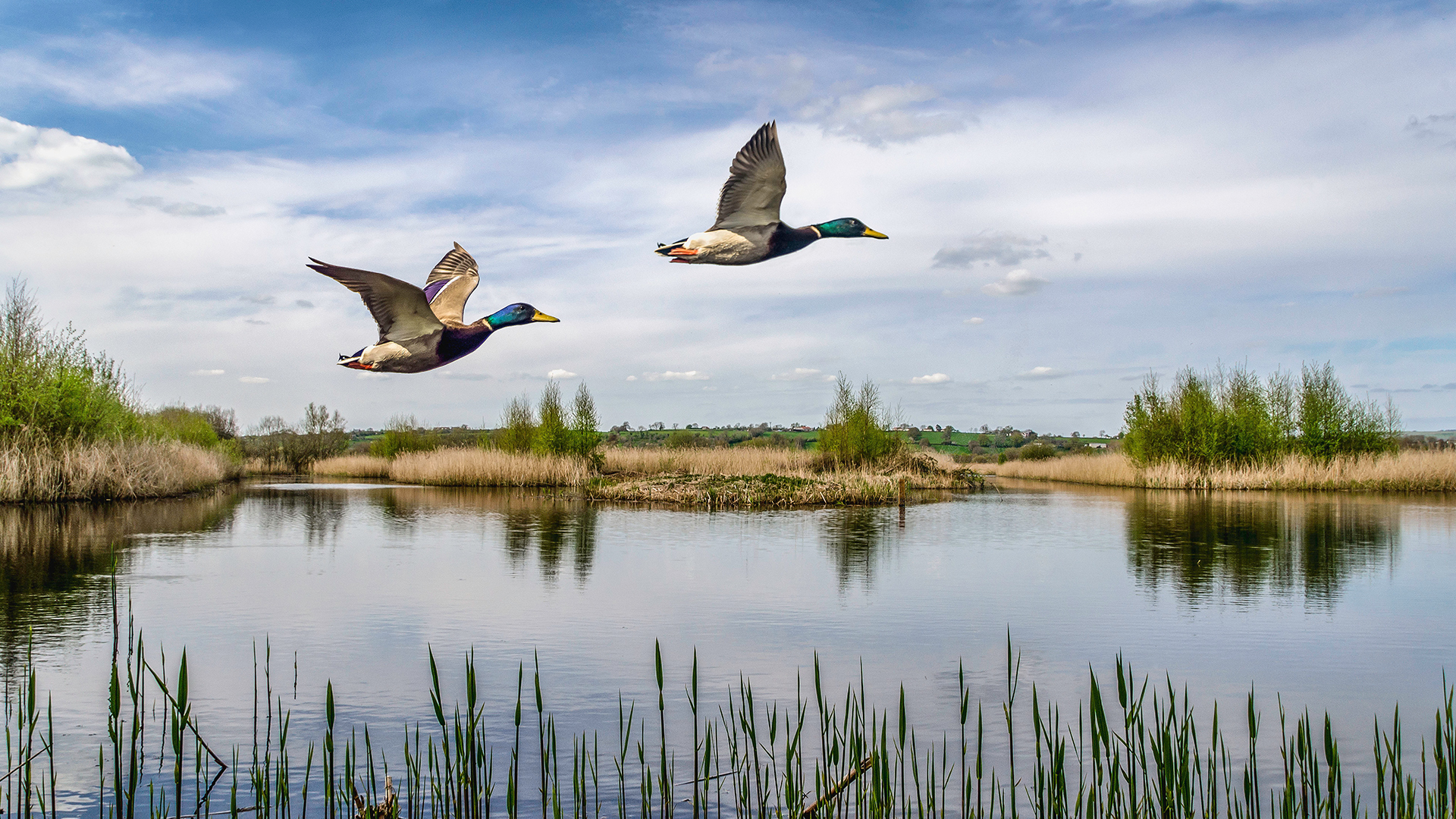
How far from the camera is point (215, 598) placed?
975cm

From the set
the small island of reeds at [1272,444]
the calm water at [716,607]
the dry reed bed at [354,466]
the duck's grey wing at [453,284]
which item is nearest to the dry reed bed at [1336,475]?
the small island of reeds at [1272,444]

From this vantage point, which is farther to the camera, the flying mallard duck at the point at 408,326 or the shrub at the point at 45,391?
the shrub at the point at 45,391

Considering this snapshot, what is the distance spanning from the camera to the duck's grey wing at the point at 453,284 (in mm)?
2160

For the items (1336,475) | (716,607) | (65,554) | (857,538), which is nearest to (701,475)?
(857,538)

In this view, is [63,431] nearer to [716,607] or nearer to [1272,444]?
[716,607]

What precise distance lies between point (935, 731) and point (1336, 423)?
33.7 m

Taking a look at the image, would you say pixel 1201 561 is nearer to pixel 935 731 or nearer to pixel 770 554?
pixel 770 554

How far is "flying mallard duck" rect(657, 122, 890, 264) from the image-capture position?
176 centimetres

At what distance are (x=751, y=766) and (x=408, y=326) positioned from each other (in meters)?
3.79

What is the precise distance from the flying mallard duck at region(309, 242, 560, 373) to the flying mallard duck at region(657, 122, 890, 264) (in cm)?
32

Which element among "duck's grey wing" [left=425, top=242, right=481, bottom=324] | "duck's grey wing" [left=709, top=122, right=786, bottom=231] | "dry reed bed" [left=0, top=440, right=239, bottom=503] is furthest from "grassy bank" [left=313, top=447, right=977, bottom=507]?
"duck's grey wing" [left=709, top=122, right=786, bottom=231]

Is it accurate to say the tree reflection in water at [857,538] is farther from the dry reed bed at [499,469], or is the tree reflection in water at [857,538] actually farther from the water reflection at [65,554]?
the dry reed bed at [499,469]

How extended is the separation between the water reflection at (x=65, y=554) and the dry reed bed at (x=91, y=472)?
1.73 feet

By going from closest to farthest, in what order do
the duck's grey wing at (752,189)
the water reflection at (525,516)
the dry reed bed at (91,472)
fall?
the duck's grey wing at (752,189) < the water reflection at (525,516) < the dry reed bed at (91,472)
